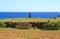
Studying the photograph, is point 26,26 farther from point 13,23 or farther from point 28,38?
point 28,38

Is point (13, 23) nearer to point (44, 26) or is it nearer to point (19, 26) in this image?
point (19, 26)

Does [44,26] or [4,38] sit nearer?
[4,38]

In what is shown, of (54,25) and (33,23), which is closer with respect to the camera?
(54,25)

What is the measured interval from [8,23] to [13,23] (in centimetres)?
61

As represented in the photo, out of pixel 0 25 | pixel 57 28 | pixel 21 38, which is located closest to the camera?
pixel 21 38

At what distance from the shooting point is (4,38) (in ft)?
53.7

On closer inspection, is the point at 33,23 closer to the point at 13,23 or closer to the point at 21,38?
the point at 13,23

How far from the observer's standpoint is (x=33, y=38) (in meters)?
16.7

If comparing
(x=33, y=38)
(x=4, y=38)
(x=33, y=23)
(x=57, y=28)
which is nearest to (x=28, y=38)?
(x=33, y=38)

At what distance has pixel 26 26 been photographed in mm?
25000

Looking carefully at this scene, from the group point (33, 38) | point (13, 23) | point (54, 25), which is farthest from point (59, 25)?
point (33, 38)

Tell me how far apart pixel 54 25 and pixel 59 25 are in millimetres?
583

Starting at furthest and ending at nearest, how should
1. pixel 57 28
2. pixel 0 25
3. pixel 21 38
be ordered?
pixel 0 25 → pixel 57 28 → pixel 21 38

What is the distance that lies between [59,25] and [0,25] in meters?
7.18
